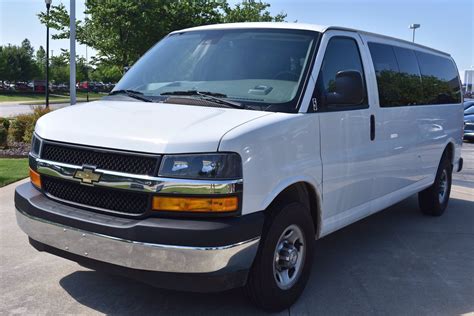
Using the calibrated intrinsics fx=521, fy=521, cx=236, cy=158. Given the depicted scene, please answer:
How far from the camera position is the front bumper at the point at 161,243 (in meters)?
3.07

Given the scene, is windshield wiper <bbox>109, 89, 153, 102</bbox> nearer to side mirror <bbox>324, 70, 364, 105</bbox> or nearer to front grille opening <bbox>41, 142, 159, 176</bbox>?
front grille opening <bbox>41, 142, 159, 176</bbox>

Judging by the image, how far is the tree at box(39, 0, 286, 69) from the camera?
17219 millimetres

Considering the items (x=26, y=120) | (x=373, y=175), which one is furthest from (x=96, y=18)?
(x=373, y=175)

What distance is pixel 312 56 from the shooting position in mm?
4090

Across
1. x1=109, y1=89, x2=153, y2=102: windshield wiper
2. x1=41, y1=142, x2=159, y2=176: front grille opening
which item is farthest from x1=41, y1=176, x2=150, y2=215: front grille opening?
x1=109, y1=89, x2=153, y2=102: windshield wiper

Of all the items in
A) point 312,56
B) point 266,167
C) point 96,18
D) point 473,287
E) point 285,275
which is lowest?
point 473,287

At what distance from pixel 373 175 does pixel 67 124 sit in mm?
2802

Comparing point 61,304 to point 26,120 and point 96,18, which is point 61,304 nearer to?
point 26,120

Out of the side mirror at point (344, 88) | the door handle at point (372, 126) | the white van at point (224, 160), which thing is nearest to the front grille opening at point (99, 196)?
the white van at point (224, 160)

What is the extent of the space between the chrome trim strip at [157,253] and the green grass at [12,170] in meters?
5.21

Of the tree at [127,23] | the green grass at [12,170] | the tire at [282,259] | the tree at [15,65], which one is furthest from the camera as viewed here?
the tree at [15,65]

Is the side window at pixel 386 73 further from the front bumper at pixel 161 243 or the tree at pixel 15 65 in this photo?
the tree at pixel 15 65

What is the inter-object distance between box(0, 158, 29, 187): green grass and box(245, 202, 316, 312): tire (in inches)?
222

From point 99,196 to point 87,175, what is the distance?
0.16m
